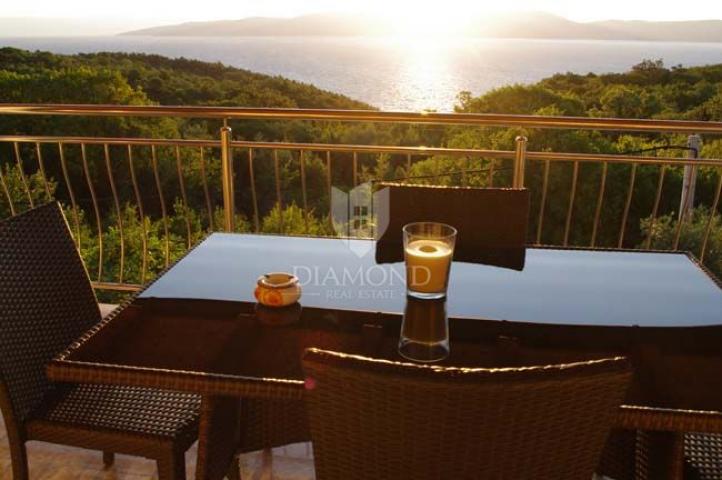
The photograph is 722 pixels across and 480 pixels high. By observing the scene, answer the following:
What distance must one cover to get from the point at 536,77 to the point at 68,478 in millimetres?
18950

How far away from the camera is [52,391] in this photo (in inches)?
71.3

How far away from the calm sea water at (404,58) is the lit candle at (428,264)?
50.6 feet

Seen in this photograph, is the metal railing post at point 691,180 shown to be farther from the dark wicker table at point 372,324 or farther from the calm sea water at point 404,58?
the calm sea water at point 404,58

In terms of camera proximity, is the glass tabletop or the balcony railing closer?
the glass tabletop

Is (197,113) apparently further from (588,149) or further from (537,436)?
(588,149)

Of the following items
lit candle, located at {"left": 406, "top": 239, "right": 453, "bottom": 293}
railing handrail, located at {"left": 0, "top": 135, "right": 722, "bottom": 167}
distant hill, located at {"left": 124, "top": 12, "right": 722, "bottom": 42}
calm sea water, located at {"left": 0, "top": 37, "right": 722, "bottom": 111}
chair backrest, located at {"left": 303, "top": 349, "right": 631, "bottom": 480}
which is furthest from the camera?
calm sea water, located at {"left": 0, "top": 37, "right": 722, "bottom": 111}

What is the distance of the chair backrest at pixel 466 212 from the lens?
225 centimetres

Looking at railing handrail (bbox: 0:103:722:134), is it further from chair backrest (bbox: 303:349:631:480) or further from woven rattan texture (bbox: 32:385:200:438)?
chair backrest (bbox: 303:349:631:480)

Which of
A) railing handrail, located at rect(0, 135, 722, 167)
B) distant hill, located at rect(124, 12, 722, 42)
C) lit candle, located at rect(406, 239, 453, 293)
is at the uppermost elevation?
distant hill, located at rect(124, 12, 722, 42)

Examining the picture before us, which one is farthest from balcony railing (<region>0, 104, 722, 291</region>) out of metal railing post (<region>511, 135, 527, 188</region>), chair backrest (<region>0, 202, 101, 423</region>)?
chair backrest (<region>0, 202, 101, 423</region>)

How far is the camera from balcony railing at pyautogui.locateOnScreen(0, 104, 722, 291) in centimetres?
334

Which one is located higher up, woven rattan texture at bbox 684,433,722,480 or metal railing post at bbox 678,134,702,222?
woven rattan texture at bbox 684,433,722,480

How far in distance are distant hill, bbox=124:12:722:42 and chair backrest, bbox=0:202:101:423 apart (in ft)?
32.5

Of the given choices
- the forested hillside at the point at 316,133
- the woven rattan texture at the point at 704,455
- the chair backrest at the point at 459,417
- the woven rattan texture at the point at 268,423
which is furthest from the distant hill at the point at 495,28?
the chair backrest at the point at 459,417
